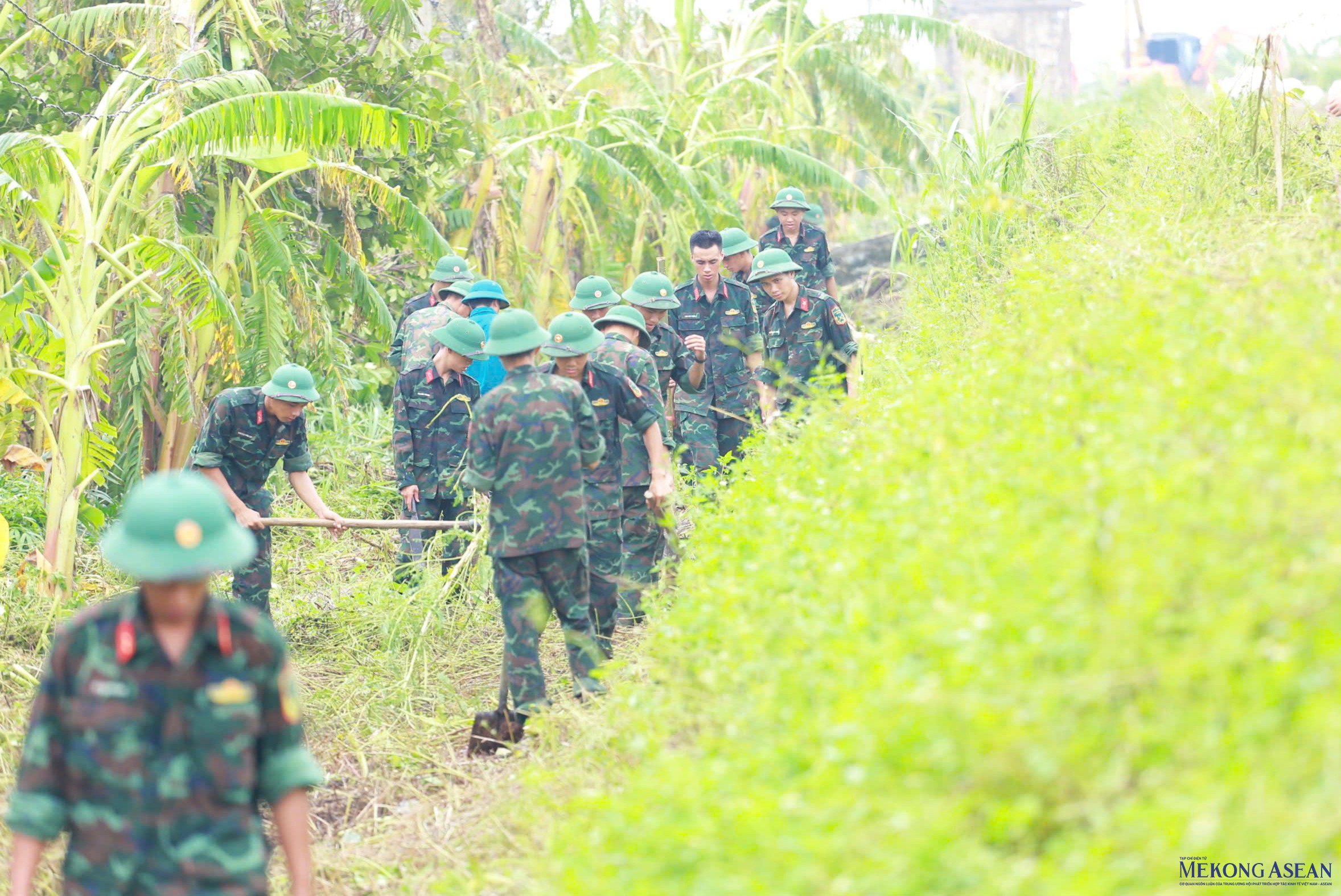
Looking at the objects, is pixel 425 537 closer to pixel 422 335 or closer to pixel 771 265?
pixel 422 335

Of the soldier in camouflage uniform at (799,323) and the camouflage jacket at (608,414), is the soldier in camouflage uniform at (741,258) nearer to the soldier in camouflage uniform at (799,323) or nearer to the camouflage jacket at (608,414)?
the soldier in camouflage uniform at (799,323)

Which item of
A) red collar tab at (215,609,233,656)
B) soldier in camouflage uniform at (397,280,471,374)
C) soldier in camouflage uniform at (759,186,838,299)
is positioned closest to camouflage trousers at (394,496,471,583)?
soldier in camouflage uniform at (397,280,471,374)

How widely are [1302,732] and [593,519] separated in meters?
4.61

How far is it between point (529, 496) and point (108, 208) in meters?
3.87

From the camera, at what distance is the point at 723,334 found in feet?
31.4

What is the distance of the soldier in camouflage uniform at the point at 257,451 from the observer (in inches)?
295

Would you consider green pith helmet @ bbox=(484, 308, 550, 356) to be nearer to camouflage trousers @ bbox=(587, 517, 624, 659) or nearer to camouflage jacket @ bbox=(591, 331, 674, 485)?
camouflage jacket @ bbox=(591, 331, 674, 485)

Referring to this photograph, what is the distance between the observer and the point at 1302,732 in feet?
9.23

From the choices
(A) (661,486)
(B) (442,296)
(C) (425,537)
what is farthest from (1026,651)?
(B) (442,296)

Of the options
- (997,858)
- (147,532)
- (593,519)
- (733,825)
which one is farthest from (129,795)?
(593,519)

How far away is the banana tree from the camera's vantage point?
7.93m

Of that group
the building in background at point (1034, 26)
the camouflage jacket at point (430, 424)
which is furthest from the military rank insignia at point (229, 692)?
the building in background at point (1034, 26)

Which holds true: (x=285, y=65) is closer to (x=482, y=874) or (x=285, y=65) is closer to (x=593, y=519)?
(x=593, y=519)

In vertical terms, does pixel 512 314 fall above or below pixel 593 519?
above
